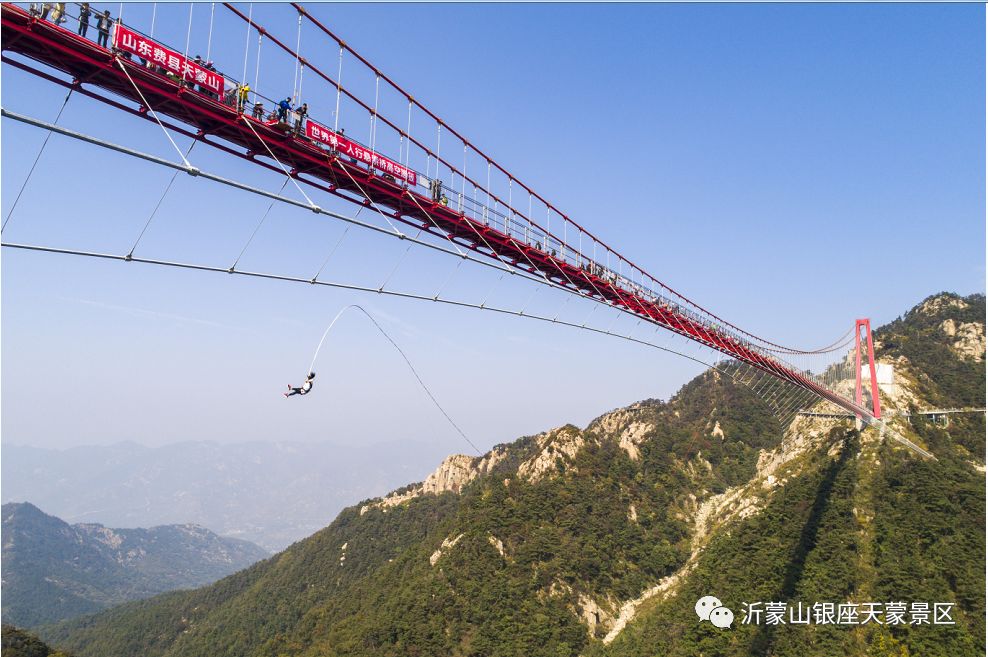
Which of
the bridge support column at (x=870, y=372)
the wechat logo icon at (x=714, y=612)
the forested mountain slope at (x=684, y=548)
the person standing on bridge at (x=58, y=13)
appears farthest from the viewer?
the bridge support column at (x=870, y=372)

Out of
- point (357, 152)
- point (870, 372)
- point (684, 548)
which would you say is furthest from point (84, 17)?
point (870, 372)

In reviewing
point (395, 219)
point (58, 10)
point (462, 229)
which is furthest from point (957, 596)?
point (58, 10)

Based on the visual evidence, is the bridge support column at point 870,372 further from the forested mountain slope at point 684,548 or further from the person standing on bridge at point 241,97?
the person standing on bridge at point 241,97

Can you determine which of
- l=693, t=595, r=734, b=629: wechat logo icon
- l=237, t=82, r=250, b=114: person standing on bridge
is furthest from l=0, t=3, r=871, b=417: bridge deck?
l=693, t=595, r=734, b=629: wechat logo icon

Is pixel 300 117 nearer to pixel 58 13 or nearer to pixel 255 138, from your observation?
pixel 255 138

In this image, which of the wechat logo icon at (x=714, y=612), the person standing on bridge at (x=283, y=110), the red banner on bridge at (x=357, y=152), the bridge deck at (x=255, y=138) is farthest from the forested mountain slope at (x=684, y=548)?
the person standing on bridge at (x=283, y=110)

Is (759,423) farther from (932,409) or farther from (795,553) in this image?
(795,553)

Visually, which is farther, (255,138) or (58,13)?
(255,138)

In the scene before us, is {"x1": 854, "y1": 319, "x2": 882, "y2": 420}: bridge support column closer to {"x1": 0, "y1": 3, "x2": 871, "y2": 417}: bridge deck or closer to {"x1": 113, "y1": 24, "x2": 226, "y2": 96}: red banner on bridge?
{"x1": 0, "y1": 3, "x2": 871, "y2": 417}: bridge deck
